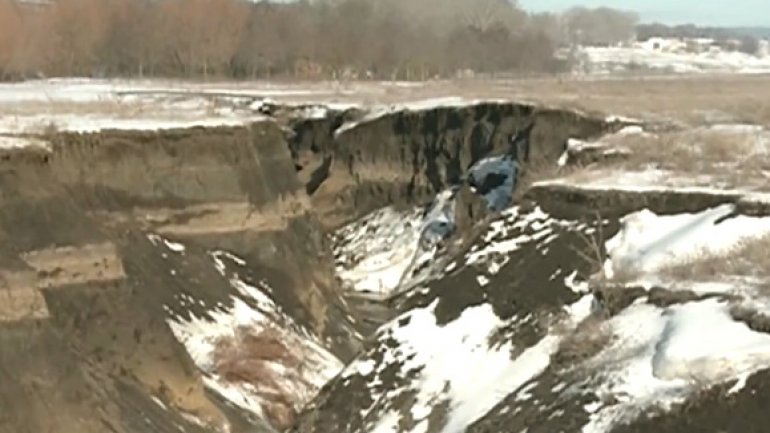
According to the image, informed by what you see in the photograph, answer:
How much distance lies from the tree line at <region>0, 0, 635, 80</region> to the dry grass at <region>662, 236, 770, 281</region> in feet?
222

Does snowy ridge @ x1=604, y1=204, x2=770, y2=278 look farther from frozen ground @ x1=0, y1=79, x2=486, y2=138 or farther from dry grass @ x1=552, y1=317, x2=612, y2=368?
frozen ground @ x1=0, y1=79, x2=486, y2=138

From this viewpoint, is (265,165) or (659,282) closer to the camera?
(659,282)

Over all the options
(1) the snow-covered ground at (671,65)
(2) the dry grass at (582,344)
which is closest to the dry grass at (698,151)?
(2) the dry grass at (582,344)

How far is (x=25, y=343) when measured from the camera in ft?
84.1

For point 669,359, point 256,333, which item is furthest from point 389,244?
point 669,359

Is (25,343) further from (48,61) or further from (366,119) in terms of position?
(48,61)

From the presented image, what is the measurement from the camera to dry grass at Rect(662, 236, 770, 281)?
1919 centimetres

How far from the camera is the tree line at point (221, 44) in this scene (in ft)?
301

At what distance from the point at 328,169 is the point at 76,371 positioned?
30.9 meters

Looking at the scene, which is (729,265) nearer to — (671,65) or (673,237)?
(673,237)

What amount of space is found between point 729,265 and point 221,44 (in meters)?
78.4

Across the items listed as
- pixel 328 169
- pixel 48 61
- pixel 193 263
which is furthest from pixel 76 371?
pixel 48 61

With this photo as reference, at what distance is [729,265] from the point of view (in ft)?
64.4

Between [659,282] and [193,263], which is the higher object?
[659,282]
